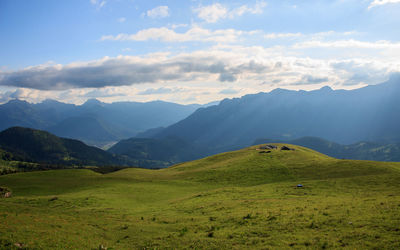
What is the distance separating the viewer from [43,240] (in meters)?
21.3

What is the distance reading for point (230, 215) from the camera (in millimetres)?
31094

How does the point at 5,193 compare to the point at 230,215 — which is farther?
the point at 5,193

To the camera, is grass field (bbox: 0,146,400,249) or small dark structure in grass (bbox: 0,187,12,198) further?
small dark structure in grass (bbox: 0,187,12,198)

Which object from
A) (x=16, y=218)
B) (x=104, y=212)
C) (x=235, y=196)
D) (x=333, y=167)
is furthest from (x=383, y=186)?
(x=16, y=218)

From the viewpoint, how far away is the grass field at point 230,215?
21000mm

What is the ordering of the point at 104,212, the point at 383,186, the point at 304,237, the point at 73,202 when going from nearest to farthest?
the point at 304,237 < the point at 104,212 < the point at 383,186 < the point at 73,202

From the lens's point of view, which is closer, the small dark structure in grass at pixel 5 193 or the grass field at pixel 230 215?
the grass field at pixel 230 215

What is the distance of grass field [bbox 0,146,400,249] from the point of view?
21000 mm

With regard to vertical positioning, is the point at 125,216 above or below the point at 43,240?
below

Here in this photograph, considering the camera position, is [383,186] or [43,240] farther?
[383,186]

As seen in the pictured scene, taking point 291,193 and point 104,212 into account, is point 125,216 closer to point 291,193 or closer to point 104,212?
point 104,212

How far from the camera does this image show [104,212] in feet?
128

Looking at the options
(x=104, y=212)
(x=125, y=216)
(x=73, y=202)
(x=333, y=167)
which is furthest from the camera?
(x=333, y=167)

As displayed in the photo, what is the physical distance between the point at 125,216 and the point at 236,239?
2033 cm
